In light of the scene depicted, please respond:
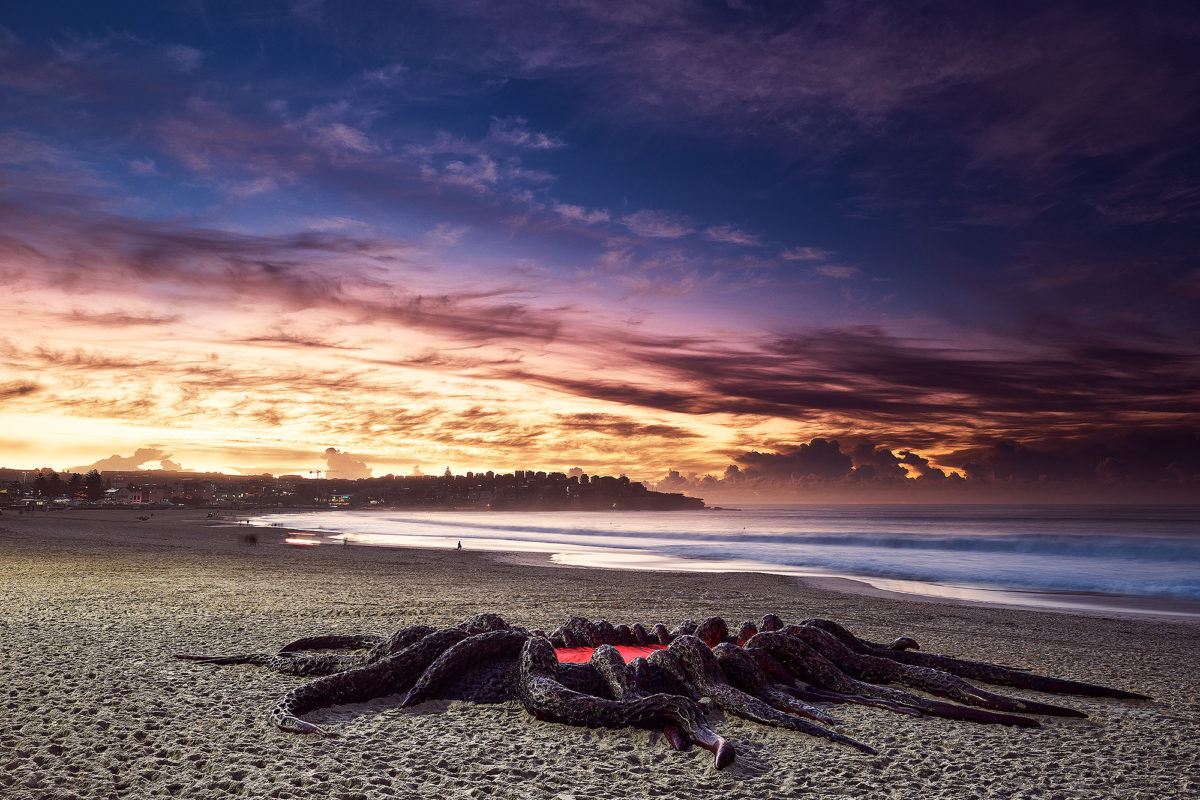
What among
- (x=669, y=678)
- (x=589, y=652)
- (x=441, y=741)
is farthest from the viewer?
(x=589, y=652)

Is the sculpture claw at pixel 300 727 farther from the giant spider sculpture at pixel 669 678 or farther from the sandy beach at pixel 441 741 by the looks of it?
the sandy beach at pixel 441 741

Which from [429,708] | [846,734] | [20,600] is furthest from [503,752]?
[20,600]

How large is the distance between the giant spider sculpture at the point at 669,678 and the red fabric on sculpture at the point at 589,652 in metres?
0.05

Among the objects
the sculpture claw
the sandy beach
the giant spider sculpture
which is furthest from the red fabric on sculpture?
the sculpture claw

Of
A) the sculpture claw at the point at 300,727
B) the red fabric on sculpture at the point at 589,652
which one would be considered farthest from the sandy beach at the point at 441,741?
the red fabric on sculpture at the point at 589,652

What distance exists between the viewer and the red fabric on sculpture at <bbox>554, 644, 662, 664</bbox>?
Result: 606 centimetres

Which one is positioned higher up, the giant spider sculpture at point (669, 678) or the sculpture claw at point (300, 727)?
the giant spider sculpture at point (669, 678)

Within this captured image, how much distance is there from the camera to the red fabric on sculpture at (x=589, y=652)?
6.06 metres

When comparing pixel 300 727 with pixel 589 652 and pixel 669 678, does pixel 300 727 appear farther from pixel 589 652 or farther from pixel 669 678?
pixel 669 678

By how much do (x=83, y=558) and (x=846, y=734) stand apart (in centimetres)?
2196

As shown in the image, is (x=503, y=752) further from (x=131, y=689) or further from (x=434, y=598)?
(x=434, y=598)

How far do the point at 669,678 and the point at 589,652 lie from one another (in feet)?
2.91

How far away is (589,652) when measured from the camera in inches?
247

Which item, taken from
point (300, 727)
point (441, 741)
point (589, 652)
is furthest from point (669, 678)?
point (300, 727)
